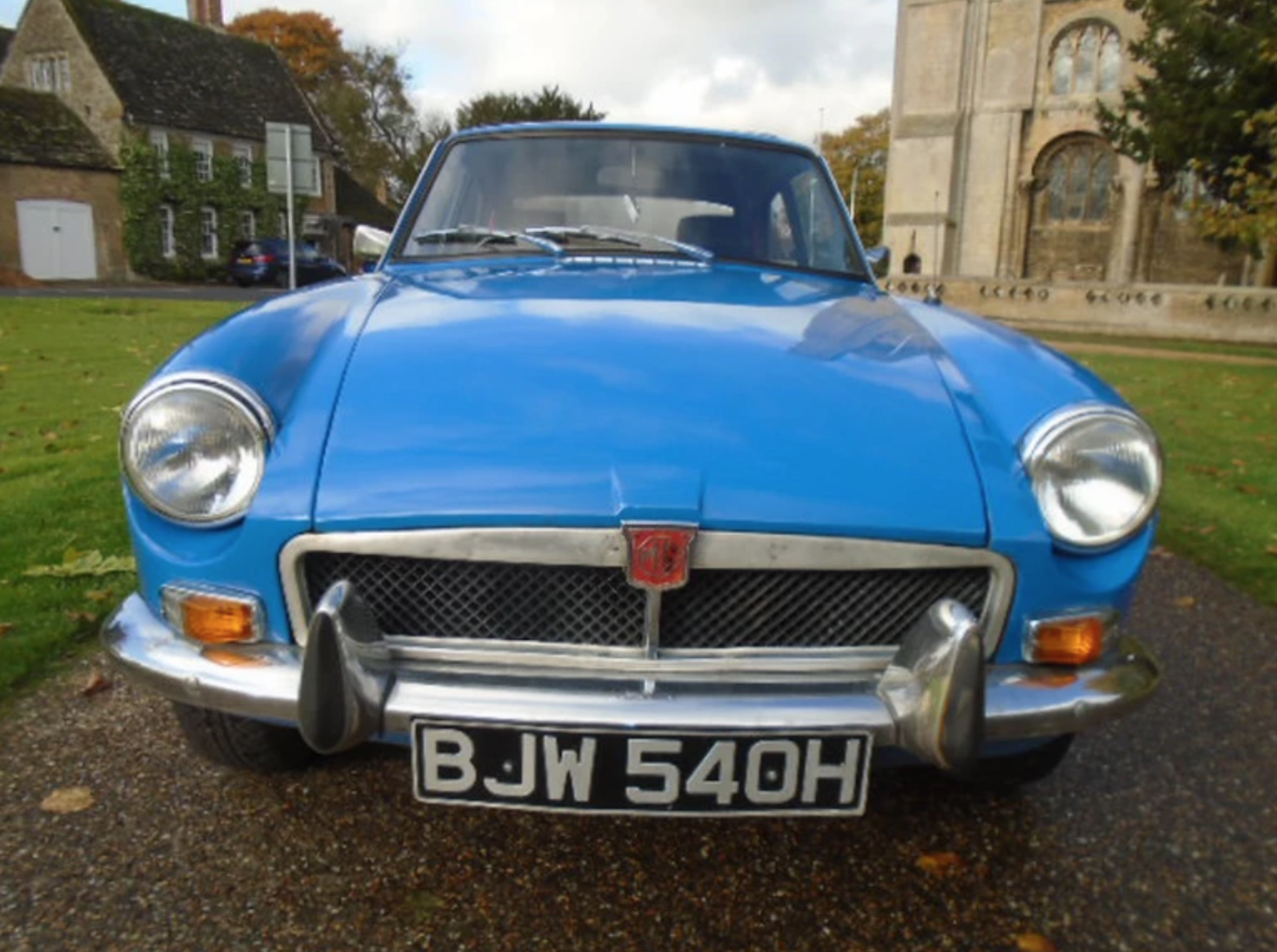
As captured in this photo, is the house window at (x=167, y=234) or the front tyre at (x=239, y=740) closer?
the front tyre at (x=239, y=740)

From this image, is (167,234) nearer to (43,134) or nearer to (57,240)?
(57,240)

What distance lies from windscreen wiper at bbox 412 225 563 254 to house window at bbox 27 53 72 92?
3354 cm

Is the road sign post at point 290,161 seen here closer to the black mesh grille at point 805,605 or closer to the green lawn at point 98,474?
the green lawn at point 98,474

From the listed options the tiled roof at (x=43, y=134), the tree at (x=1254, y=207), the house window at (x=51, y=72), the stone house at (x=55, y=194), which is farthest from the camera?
the house window at (x=51, y=72)

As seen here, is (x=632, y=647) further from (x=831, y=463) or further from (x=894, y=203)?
(x=894, y=203)

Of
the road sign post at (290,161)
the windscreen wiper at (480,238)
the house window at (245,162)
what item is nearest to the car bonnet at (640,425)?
the windscreen wiper at (480,238)

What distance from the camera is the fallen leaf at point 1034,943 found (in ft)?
5.90

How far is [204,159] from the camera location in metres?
31.4

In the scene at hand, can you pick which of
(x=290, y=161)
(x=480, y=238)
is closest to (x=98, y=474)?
(x=480, y=238)

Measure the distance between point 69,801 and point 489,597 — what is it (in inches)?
46.4

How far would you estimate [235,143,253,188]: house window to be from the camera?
32250mm

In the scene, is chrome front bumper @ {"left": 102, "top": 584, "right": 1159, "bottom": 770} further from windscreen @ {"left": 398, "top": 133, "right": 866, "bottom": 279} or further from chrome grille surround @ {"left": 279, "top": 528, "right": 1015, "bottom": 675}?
windscreen @ {"left": 398, "top": 133, "right": 866, "bottom": 279}

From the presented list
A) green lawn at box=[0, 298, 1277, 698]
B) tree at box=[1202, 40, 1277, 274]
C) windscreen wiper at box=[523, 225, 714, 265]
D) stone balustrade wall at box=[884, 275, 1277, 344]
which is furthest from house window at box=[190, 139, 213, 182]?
windscreen wiper at box=[523, 225, 714, 265]

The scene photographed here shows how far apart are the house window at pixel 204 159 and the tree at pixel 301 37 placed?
59.5 ft
